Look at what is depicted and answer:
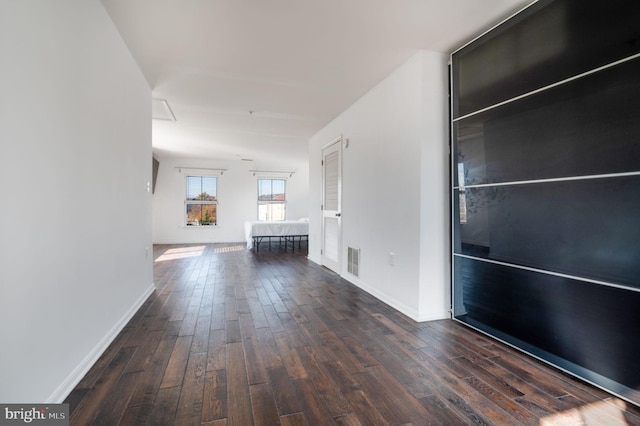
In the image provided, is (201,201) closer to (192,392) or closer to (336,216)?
(336,216)

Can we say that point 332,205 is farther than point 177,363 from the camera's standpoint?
Yes

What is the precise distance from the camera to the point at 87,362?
180 centimetres

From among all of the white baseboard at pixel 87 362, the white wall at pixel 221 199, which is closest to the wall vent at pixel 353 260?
the white baseboard at pixel 87 362

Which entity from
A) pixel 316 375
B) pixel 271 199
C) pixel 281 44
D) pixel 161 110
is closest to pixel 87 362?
pixel 316 375

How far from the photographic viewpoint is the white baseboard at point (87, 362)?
58.9 inches

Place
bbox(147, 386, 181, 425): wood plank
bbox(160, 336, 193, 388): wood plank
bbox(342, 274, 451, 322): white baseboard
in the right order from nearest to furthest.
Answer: bbox(147, 386, 181, 425): wood plank
bbox(160, 336, 193, 388): wood plank
bbox(342, 274, 451, 322): white baseboard

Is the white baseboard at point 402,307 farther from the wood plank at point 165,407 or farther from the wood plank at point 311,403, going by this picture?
the wood plank at point 165,407

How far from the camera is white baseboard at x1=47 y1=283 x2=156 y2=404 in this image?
1.50 meters

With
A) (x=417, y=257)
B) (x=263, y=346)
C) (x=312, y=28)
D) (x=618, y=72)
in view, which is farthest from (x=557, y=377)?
(x=312, y=28)

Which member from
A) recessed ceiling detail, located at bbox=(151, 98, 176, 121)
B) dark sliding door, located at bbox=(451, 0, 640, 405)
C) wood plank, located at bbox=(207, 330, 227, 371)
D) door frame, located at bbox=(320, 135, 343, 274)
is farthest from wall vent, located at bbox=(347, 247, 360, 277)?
recessed ceiling detail, located at bbox=(151, 98, 176, 121)

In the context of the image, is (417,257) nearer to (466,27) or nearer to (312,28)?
(466,27)

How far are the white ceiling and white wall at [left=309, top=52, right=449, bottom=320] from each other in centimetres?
25

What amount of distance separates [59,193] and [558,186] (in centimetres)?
282

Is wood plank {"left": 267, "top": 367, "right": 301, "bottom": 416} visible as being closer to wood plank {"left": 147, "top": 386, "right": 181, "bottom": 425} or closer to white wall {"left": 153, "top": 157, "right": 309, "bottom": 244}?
wood plank {"left": 147, "top": 386, "right": 181, "bottom": 425}
